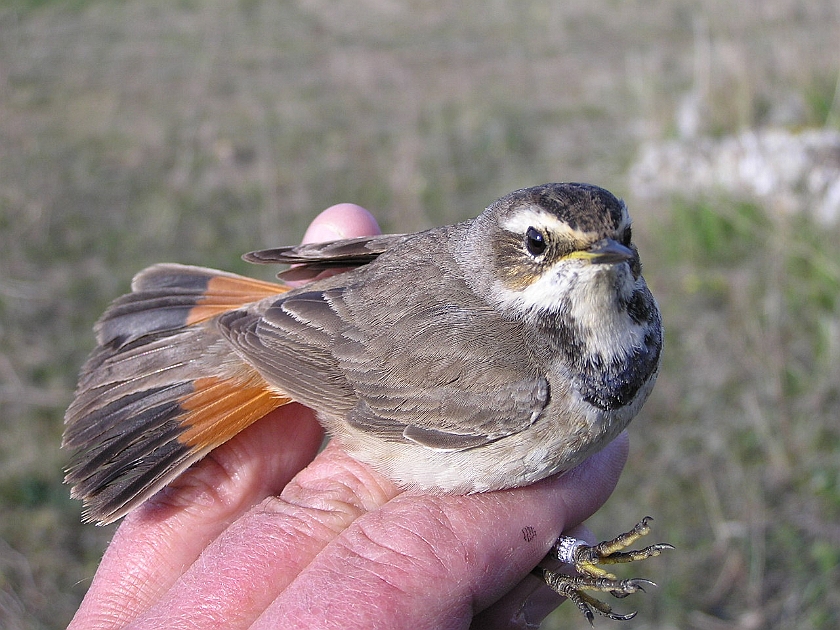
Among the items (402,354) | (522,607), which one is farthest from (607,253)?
(522,607)

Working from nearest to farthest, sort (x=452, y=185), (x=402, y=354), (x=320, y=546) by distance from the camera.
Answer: (x=320, y=546), (x=402, y=354), (x=452, y=185)

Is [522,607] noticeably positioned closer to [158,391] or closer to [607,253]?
[607,253]

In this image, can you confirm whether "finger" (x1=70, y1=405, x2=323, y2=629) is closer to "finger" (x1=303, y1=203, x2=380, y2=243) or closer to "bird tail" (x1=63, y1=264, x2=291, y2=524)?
"bird tail" (x1=63, y1=264, x2=291, y2=524)

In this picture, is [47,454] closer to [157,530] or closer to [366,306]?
[157,530]

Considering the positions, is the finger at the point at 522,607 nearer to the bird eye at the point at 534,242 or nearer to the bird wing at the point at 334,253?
the bird eye at the point at 534,242

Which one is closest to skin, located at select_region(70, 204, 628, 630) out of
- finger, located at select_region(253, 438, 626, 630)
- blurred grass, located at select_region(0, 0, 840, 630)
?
finger, located at select_region(253, 438, 626, 630)

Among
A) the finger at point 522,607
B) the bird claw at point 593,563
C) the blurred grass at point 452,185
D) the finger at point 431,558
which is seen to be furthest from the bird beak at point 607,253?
the blurred grass at point 452,185

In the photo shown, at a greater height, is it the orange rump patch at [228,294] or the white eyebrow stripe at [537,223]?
the white eyebrow stripe at [537,223]
